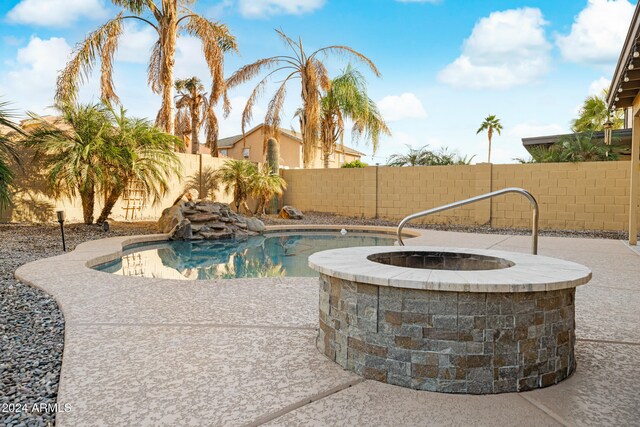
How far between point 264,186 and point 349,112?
218 inches

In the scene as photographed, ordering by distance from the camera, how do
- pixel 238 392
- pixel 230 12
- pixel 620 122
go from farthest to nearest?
pixel 620 122 → pixel 230 12 → pixel 238 392

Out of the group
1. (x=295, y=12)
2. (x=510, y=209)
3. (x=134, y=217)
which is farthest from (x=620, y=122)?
(x=134, y=217)

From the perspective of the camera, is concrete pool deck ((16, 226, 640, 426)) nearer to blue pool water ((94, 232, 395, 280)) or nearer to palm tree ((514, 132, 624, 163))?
blue pool water ((94, 232, 395, 280))

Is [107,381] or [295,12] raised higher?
[295,12]

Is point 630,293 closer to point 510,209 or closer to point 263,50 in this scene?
point 510,209

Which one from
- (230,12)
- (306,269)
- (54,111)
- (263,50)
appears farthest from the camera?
(263,50)

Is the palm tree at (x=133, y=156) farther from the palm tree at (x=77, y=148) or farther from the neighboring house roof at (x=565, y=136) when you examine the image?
the neighboring house roof at (x=565, y=136)

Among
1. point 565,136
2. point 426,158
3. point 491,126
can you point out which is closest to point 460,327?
point 565,136

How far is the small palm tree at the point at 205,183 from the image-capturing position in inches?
484

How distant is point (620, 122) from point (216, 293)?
21.3m

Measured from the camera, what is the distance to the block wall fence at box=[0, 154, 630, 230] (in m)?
9.72

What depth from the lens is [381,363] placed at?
221 centimetres

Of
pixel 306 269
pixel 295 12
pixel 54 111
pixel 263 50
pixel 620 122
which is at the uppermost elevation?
pixel 295 12

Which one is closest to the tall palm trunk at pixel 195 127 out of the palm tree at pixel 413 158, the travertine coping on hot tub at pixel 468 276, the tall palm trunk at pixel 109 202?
the palm tree at pixel 413 158
